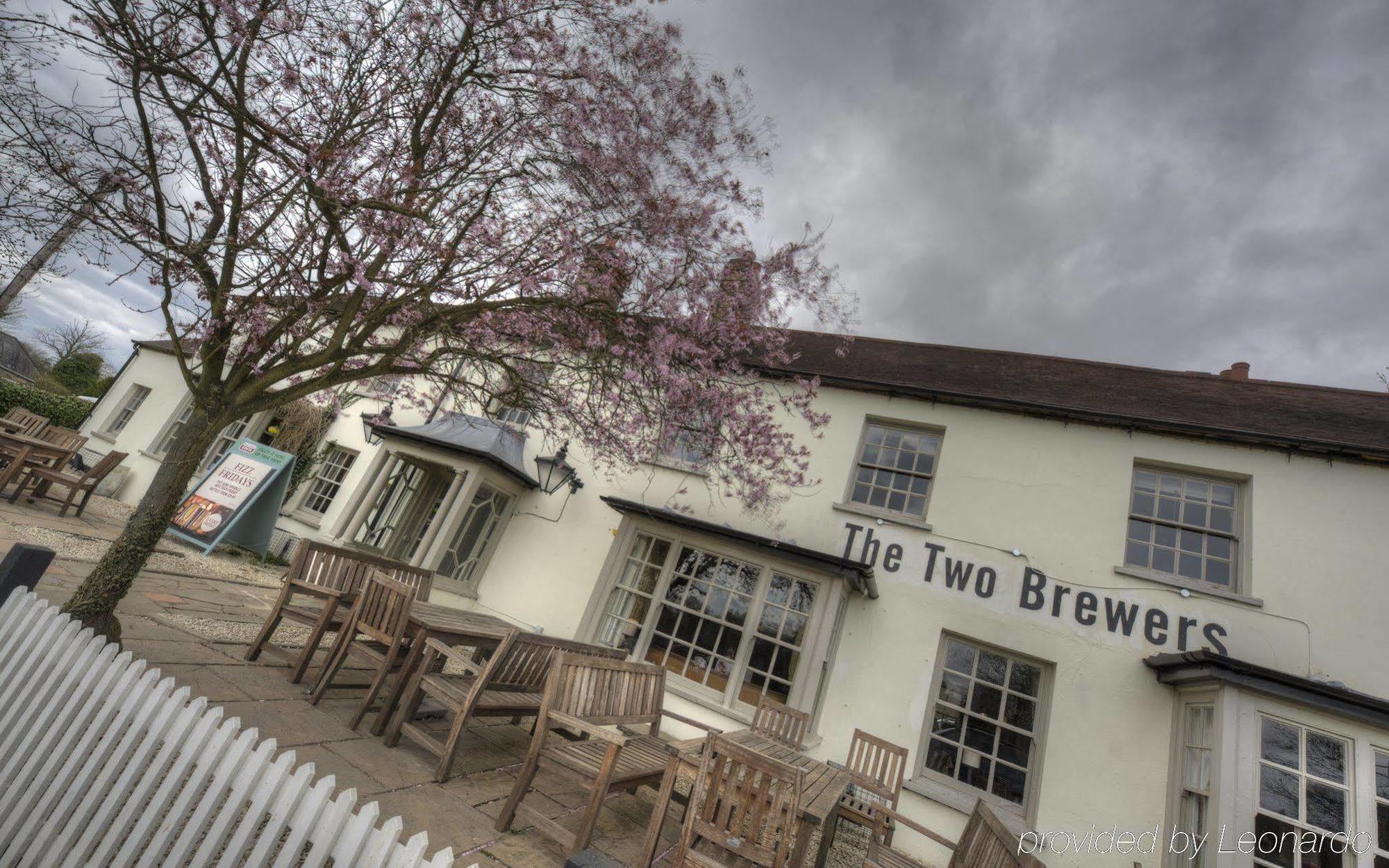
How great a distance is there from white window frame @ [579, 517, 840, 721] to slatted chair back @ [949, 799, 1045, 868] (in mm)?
3152

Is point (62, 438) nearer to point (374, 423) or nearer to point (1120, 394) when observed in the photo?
point (374, 423)

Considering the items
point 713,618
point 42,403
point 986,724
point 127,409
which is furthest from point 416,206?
point 42,403

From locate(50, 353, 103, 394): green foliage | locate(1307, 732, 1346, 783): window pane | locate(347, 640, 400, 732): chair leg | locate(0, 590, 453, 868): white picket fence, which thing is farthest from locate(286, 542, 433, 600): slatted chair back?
locate(50, 353, 103, 394): green foliage

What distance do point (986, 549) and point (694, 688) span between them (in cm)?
419

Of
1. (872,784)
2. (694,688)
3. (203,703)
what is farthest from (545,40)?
(872,784)

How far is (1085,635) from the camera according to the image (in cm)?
631

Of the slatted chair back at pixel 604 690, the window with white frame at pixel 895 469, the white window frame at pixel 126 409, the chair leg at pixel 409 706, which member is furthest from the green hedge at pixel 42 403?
the window with white frame at pixel 895 469

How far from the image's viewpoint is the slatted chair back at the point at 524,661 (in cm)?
404

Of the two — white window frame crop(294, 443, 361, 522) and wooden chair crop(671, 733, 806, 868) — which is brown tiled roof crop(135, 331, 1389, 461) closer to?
wooden chair crop(671, 733, 806, 868)

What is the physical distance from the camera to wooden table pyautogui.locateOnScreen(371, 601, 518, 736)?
418 cm

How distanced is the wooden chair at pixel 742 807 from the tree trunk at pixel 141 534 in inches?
158

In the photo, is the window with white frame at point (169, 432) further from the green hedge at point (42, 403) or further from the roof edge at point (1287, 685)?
the roof edge at point (1287, 685)

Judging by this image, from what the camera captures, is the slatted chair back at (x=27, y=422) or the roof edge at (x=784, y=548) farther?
the slatted chair back at (x=27, y=422)

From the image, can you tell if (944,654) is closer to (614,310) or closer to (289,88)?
(614,310)
